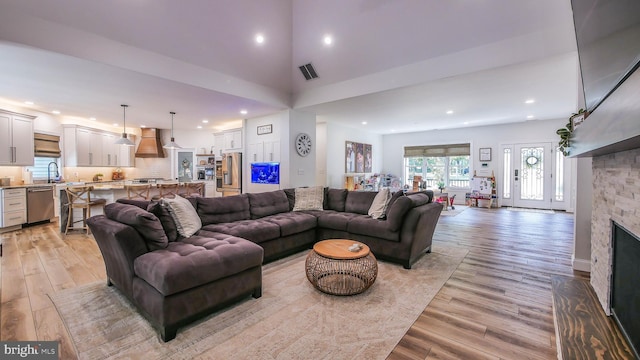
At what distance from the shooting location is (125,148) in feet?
26.8

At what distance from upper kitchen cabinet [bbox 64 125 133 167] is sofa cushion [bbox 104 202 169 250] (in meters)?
6.11

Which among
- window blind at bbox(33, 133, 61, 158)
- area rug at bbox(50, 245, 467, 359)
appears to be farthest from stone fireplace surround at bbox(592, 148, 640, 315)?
window blind at bbox(33, 133, 61, 158)

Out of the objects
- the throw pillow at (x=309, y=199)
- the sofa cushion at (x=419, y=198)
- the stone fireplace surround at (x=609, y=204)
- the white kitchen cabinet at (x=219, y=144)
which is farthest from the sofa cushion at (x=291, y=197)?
the stone fireplace surround at (x=609, y=204)

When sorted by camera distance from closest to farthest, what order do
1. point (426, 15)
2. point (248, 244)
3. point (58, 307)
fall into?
point (58, 307), point (248, 244), point (426, 15)

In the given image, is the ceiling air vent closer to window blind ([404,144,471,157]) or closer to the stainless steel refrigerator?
the stainless steel refrigerator

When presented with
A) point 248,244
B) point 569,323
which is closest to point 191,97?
point 248,244

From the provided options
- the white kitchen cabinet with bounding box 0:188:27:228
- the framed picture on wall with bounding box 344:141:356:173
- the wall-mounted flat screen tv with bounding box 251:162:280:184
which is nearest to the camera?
the white kitchen cabinet with bounding box 0:188:27:228

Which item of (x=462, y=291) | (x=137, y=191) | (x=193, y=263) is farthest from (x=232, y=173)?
(x=462, y=291)

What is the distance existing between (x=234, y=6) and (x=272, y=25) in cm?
68

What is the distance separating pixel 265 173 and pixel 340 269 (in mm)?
3855

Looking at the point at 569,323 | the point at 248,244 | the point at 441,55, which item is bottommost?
the point at 569,323

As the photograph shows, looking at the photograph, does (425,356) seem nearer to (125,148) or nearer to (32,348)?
(32,348)

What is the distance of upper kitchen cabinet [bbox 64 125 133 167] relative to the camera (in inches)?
266

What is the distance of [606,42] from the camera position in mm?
1299
